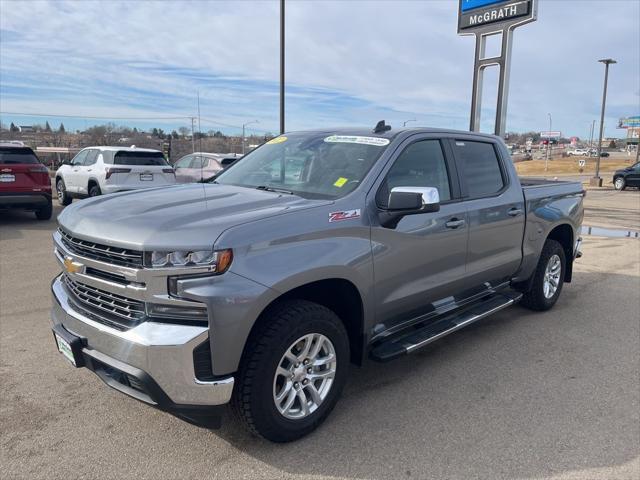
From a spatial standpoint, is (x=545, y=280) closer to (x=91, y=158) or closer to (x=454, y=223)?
(x=454, y=223)

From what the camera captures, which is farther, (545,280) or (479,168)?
(545,280)

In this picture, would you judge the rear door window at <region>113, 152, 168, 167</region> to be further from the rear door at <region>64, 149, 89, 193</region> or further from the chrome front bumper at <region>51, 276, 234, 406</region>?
the chrome front bumper at <region>51, 276, 234, 406</region>

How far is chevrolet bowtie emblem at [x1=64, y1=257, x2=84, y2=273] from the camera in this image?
295 centimetres

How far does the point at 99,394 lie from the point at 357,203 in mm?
2264

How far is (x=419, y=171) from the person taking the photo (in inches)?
155

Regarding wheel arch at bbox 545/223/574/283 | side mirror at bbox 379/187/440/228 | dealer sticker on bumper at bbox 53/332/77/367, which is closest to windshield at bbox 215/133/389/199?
side mirror at bbox 379/187/440/228

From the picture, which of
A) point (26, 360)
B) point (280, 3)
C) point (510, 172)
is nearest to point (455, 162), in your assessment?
point (510, 172)

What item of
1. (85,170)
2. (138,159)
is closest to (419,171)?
(138,159)

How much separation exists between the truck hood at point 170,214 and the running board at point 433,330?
1.12 meters

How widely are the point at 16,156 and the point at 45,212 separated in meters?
1.38

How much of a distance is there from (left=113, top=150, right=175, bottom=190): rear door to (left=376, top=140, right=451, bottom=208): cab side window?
9743mm

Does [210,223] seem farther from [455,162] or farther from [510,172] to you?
[510,172]

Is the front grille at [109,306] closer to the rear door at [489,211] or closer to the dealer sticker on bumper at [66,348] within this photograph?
the dealer sticker on bumper at [66,348]

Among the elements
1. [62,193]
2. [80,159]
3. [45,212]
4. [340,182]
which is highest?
[340,182]
